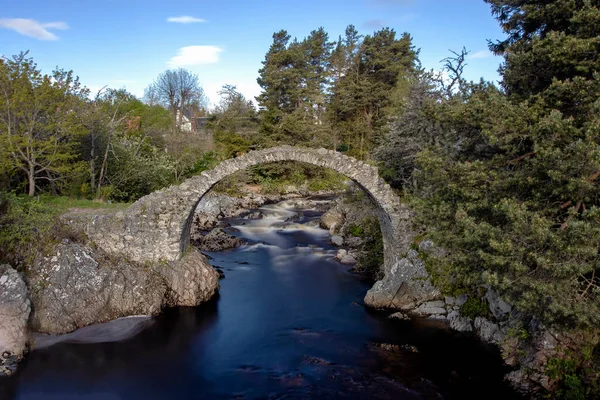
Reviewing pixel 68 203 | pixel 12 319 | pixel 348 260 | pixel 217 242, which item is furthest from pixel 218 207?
pixel 12 319

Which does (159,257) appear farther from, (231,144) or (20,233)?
(231,144)

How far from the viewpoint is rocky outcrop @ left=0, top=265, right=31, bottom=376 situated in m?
9.60

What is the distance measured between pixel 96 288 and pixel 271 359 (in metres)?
5.22

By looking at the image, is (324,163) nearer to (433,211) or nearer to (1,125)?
(433,211)

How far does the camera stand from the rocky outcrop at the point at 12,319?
960 cm

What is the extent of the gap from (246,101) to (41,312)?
30.5 meters

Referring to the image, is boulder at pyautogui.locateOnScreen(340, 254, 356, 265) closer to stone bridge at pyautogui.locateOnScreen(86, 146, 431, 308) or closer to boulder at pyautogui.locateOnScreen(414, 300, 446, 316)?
stone bridge at pyautogui.locateOnScreen(86, 146, 431, 308)

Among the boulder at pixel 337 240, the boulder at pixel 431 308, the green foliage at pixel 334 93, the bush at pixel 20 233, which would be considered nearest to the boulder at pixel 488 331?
the boulder at pixel 431 308

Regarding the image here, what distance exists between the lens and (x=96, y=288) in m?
11.5

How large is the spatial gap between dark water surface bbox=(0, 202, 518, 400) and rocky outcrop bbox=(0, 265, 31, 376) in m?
0.35

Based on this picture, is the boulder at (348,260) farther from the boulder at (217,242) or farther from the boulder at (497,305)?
the boulder at (497,305)

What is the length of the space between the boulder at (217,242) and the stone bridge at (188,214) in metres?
6.37

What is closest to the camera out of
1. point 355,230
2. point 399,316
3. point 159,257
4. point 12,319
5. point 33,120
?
point 12,319

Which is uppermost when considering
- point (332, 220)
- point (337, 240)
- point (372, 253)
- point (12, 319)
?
point (332, 220)
